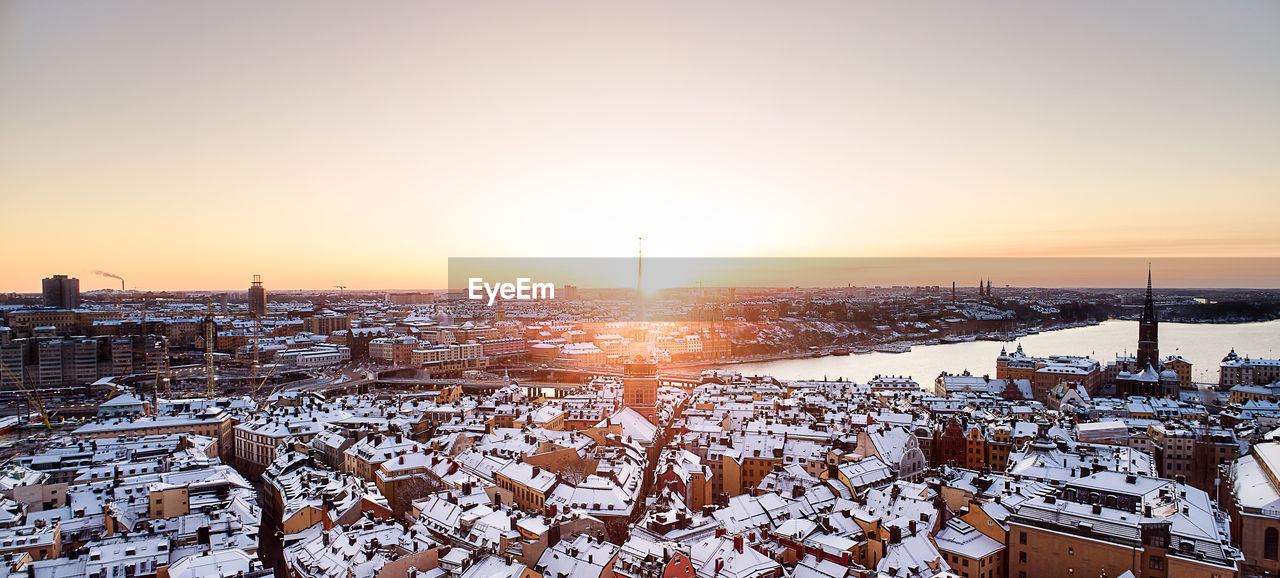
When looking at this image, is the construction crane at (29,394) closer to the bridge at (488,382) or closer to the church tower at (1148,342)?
the bridge at (488,382)

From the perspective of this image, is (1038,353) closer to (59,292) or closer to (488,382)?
(488,382)

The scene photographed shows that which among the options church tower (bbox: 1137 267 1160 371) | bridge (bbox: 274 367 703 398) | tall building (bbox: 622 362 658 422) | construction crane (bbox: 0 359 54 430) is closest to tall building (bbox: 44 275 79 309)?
construction crane (bbox: 0 359 54 430)

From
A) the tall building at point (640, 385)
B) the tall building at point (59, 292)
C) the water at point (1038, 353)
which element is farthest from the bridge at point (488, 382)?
the tall building at point (59, 292)

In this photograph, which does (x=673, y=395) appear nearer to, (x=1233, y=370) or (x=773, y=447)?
(x=773, y=447)

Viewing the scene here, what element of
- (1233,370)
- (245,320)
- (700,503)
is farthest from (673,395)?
(245,320)

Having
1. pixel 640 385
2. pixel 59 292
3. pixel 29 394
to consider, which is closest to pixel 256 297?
pixel 59 292
